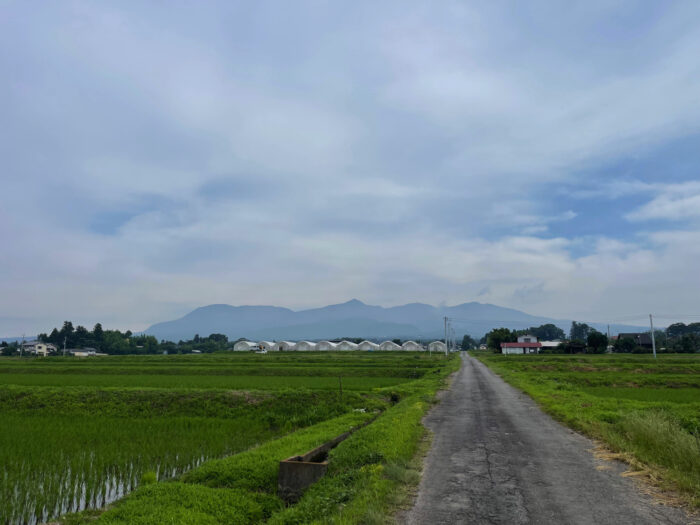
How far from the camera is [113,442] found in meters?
16.0

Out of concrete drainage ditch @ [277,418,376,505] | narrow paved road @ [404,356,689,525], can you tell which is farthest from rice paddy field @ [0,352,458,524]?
narrow paved road @ [404,356,689,525]

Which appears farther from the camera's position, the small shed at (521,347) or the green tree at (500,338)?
the green tree at (500,338)

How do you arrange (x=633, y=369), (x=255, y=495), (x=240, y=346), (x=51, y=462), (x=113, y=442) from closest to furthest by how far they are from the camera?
1. (x=255, y=495)
2. (x=51, y=462)
3. (x=113, y=442)
4. (x=633, y=369)
5. (x=240, y=346)

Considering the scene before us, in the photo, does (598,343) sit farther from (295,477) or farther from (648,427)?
(295,477)

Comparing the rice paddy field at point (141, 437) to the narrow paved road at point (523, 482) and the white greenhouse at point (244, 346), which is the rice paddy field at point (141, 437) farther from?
the white greenhouse at point (244, 346)

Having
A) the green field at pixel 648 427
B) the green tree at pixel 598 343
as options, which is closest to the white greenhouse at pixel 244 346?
the green tree at pixel 598 343

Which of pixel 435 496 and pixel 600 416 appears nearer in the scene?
pixel 435 496

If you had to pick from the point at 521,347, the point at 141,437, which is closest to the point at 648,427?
the point at 141,437

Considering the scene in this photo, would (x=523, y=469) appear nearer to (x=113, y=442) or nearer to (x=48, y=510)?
(x=48, y=510)

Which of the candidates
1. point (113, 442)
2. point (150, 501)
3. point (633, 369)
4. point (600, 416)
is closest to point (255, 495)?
point (150, 501)

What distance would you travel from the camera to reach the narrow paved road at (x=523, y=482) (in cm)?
716

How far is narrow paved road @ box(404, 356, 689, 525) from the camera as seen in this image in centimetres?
716

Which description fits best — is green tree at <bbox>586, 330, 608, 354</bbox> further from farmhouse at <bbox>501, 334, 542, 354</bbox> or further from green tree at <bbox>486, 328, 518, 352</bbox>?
green tree at <bbox>486, 328, 518, 352</bbox>

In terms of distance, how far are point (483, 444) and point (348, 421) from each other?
602cm
